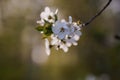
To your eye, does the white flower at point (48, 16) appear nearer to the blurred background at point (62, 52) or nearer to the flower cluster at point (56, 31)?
the flower cluster at point (56, 31)

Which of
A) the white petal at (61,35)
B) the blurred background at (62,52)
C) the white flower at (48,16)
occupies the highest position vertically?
the blurred background at (62,52)

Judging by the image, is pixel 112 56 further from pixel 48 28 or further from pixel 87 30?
pixel 48 28

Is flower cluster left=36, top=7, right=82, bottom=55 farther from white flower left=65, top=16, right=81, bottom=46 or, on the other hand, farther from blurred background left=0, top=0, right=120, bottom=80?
blurred background left=0, top=0, right=120, bottom=80

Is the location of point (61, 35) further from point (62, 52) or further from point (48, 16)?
point (62, 52)

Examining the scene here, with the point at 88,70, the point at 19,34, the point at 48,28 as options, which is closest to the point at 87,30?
the point at 88,70

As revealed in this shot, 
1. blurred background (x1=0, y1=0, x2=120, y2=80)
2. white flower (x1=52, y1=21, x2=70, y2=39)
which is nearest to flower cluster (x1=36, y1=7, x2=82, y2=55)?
white flower (x1=52, y1=21, x2=70, y2=39)

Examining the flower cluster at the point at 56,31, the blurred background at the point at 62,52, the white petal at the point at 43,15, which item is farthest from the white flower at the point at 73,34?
the blurred background at the point at 62,52
